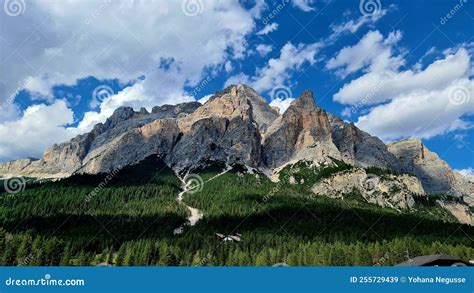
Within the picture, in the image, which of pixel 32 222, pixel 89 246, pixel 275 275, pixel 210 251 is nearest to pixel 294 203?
pixel 210 251

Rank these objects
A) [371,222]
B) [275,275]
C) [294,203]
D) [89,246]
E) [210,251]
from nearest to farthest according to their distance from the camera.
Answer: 1. [275,275]
2. [210,251]
3. [89,246]
4. [371,222]
5. [294,203]

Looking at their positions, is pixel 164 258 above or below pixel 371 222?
below

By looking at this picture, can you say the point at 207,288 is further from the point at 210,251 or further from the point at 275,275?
the point at 210,251

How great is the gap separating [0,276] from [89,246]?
105711mm

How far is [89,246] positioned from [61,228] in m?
27.1

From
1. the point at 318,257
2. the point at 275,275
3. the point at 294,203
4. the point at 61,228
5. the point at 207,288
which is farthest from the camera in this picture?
the point at 294,203

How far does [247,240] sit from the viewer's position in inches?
5679

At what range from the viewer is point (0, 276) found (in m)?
38.5

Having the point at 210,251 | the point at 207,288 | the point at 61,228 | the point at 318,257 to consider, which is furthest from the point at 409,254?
the point at 61,228

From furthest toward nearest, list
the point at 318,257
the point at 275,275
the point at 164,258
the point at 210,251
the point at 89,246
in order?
the point at 89,246 → the point at 210,251 → the point at 164,258 → the point at 318,257 → the point at 275,275

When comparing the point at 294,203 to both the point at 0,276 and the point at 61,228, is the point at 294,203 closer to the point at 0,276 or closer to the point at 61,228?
the point at 61,228

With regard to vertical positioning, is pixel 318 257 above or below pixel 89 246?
below

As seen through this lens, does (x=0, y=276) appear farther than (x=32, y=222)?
No

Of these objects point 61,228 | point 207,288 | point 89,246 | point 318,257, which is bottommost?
point 207,288
